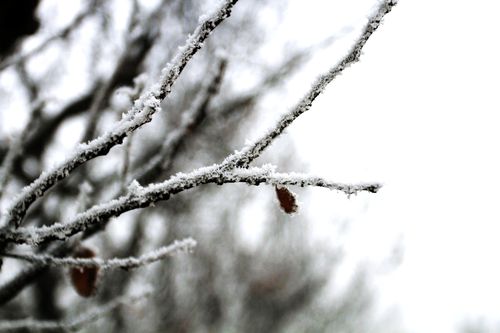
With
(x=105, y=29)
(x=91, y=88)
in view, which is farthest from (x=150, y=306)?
(x=105, y=29)

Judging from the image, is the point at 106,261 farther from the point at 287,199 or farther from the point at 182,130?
the point at 182,130

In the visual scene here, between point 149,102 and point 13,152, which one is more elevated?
point 13,152

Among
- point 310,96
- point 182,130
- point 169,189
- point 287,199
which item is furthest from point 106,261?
point 182,130

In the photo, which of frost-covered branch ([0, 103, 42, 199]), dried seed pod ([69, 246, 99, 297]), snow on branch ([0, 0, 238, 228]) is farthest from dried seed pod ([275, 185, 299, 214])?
frost-covered branch ([0, 103, 42, 199])

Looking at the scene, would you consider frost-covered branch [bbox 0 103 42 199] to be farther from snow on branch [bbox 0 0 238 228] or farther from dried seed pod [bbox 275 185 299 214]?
dried seed pod [bbox 275 185 299 214]

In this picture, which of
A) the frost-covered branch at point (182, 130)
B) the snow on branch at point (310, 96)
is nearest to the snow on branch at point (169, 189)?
the snow on branch at point (310, 96)

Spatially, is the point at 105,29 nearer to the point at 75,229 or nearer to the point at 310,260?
the point at 75,229

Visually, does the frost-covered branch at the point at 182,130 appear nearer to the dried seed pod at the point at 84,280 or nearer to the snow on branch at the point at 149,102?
the dried seed pod at the point at 84,280
